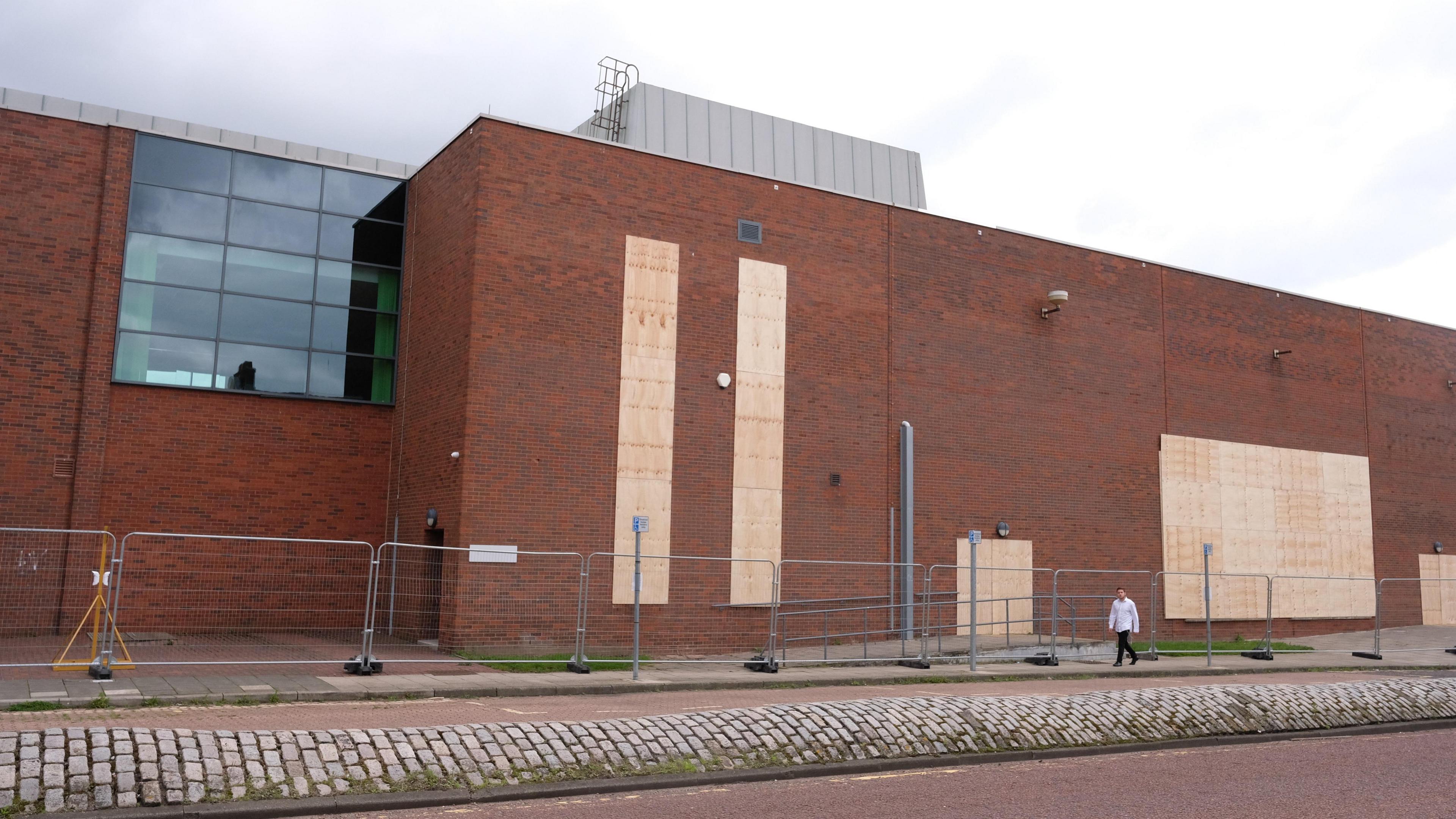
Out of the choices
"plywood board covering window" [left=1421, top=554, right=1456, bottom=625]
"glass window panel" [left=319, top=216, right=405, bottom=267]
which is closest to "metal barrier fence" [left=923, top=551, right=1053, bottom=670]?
"glass window panel" [left=319, top=216, right=405, bottom=267]

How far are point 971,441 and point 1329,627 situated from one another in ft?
39.9

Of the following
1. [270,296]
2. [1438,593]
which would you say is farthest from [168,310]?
[1438,593]

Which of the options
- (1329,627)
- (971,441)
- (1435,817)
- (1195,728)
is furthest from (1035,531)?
(1435,817)

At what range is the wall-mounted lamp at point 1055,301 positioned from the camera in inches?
933

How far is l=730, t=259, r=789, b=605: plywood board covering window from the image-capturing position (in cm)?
2070

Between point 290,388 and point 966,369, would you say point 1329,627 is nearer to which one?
point 966,369

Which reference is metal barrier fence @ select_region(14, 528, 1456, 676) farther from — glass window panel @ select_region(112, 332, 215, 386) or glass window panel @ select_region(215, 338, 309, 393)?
glass window panel @ select_region(215, 338, 309, 393)

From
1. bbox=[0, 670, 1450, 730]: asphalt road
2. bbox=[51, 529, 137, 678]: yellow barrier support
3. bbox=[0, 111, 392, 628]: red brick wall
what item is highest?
bbox=[0, 111, 392, 628]: red brick wall

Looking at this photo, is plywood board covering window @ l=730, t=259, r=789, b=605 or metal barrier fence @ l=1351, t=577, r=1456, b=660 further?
metal barrier fence @ l=1351, t=577, r=1456, b=660

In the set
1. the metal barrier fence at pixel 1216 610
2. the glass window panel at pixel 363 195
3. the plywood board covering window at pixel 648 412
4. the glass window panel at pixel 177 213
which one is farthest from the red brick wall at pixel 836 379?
the glass window panel at pixel 177 213

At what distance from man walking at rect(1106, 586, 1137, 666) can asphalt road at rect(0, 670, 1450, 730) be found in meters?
2.38

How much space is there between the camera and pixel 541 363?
19.3 m

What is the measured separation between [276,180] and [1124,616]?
1727 centimetres

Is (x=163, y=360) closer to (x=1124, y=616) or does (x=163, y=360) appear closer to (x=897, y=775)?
(x=897, y=775)
